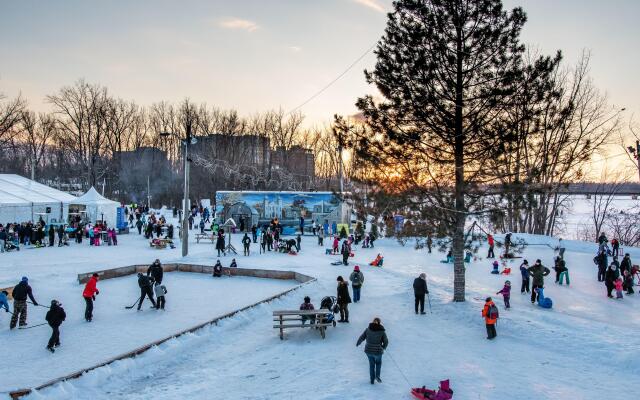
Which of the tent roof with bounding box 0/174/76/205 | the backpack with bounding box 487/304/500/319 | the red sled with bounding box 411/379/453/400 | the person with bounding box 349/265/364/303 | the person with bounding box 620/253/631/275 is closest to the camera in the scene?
the red sled with bounding box 411/379/453/400

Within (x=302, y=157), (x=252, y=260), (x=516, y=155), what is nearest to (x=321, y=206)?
(x=252, y=260)

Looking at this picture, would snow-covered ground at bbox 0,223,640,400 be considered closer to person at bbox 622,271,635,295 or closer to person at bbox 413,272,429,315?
person at bbox 413,272,429,315

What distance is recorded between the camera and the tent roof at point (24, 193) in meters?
30.6

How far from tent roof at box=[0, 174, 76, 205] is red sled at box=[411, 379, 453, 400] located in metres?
31.0

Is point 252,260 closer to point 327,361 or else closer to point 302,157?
point 327,361

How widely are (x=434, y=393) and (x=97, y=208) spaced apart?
3172 centimetres

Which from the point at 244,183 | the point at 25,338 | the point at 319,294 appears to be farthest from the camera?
the point at 244,183

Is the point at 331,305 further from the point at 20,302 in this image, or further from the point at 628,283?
the point at 628,283

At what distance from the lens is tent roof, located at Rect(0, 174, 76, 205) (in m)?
30.6

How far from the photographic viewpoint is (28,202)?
3105cm

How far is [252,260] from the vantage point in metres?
23.3

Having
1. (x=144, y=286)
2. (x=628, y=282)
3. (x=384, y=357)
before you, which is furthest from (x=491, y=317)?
(x=144, y=286)

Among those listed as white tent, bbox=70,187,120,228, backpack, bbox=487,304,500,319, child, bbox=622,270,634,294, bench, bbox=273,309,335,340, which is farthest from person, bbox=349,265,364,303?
white tent, bbox=70,187,120,228

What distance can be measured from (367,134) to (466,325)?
6.38 meters
